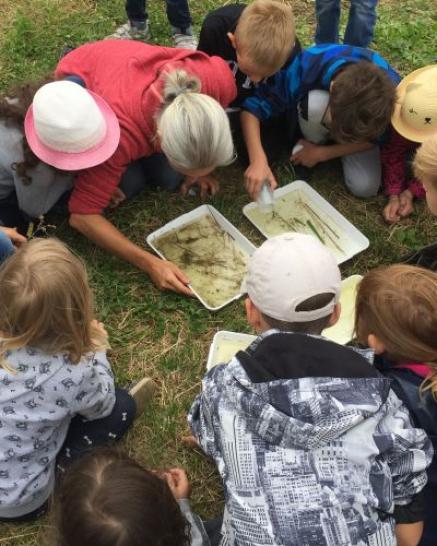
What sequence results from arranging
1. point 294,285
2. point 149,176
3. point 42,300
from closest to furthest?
point 294,285
point 42,300
point 149,176

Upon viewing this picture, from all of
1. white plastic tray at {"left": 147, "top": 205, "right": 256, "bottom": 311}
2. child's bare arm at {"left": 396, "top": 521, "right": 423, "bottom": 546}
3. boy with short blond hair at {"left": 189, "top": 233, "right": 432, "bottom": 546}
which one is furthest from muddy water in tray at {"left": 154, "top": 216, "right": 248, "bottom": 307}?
child's bare arm at {"left": 396, "top": 521, "right": 423, "bottom": 546}

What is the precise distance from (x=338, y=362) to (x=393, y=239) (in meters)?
1.69

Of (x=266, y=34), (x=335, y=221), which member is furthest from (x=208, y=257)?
(x=266, y=34)

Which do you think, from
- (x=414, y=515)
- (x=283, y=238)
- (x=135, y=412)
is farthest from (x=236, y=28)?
(x=414, y=515)

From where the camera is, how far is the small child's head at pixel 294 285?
1598mm

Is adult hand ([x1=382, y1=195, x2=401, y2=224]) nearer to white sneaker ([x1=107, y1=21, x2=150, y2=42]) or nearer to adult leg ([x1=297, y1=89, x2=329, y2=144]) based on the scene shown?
adult leg ([x1=297, y1=89, x2=329, y2=144])

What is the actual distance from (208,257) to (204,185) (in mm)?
452

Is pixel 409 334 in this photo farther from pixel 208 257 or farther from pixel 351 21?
pixel 351 21

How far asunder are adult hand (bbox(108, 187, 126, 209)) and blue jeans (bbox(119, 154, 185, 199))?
0.05 metres

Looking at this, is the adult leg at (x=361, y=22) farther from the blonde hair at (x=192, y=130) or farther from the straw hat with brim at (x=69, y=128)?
the straw hat with brim at (x=69, y=128)

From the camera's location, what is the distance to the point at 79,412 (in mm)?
2004

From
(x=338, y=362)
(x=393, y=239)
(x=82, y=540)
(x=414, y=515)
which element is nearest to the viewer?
(x=82, y=540)

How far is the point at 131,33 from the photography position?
361 cm

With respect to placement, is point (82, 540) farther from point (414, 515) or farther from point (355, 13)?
point (355, 13)
